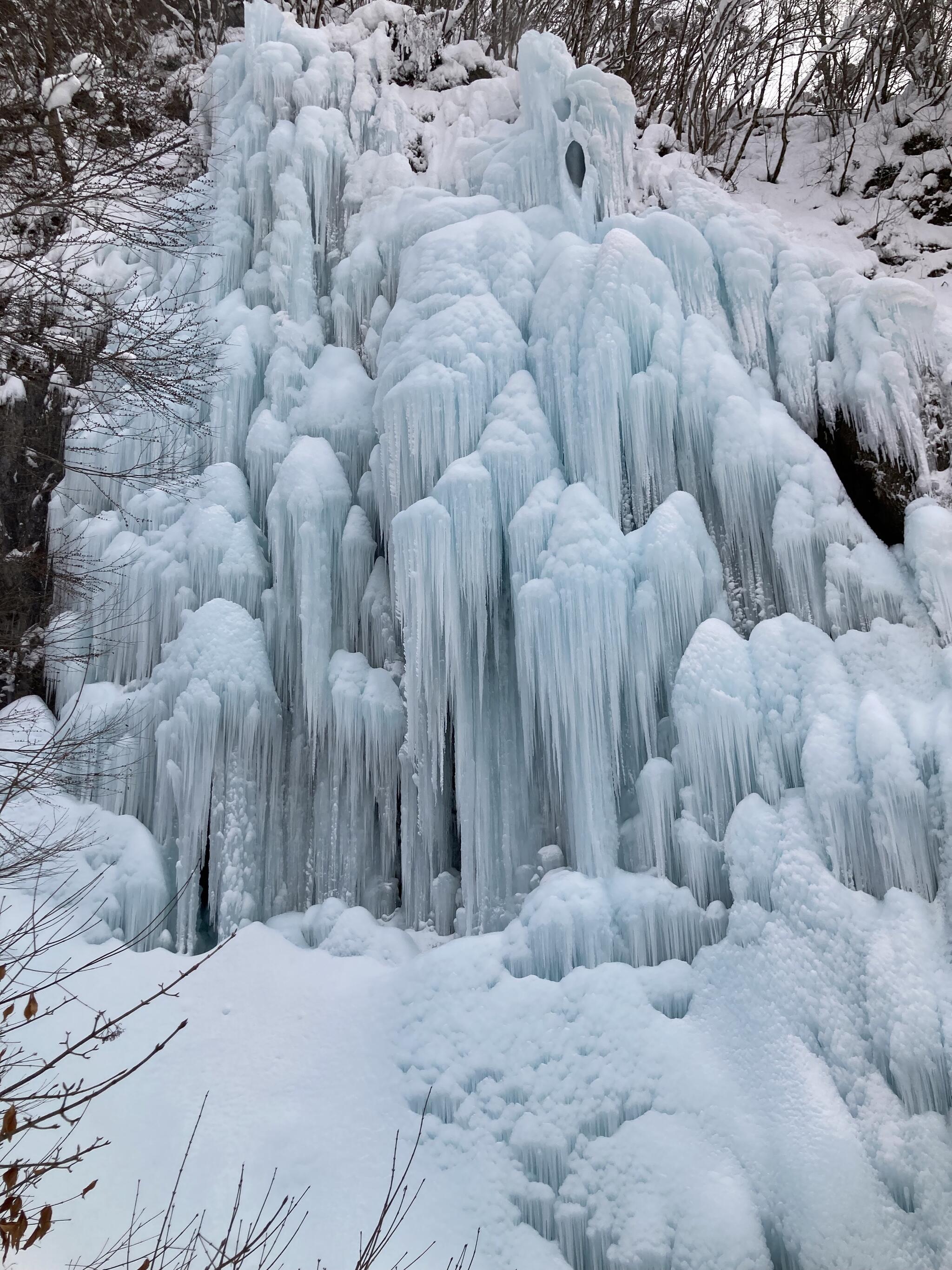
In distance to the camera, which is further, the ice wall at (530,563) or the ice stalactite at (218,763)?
the ice stalactite at (218,763)

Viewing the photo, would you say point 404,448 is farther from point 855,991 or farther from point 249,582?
point 855,991

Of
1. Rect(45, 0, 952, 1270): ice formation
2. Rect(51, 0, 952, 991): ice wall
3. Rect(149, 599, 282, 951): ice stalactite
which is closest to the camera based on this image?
Rect(45, 0, 952, 1270): ice formation

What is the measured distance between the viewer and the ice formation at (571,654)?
454 centimetres

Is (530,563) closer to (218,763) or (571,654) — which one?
(571,654)

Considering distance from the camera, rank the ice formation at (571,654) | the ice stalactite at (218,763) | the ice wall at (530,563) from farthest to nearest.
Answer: the ice stalactite at (218,763) < the ice wall at (530,563) < the ice formation at (571,654)

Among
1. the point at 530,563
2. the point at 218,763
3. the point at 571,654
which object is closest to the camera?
the point at 571,654

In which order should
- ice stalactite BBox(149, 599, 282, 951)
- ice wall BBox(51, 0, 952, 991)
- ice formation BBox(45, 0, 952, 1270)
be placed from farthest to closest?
ice stalactite BBox(149, 599, 282, 951)
ice wall BBox(51, 0, 952, 991)
ice formation BBox(45, 0, 952, 1270)

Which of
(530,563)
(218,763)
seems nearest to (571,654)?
(530,563)

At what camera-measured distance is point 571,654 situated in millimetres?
5668

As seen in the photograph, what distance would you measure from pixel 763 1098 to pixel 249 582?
490 centimetres

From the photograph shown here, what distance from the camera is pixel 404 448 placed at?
6.44 metres

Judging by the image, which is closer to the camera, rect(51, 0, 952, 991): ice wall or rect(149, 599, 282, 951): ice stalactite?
rect(51, 0, 952, 991): ice wall

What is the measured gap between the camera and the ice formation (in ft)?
14.9

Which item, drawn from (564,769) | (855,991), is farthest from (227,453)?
(855,991)
